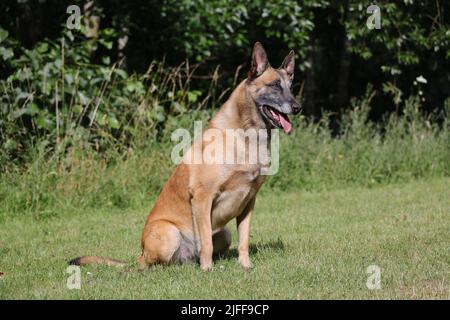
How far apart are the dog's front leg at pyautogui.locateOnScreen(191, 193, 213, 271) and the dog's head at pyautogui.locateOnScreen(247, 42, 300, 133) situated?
85 cm

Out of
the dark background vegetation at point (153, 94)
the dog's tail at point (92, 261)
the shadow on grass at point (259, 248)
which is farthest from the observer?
the dark background vegetation at point (153, 94)

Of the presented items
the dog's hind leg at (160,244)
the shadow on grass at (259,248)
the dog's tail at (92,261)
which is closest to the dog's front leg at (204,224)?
the dog's hind leg at (160,244)

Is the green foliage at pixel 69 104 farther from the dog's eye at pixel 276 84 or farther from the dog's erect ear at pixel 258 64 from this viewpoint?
the dog's eye at pixel 276 84

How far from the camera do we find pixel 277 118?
5.79m

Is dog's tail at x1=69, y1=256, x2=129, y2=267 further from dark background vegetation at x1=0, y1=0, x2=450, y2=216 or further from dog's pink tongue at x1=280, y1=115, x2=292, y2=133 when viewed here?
dark background vegetation at x1=0, y1=0, x2=450, y2=216

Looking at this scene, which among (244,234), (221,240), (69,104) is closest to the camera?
(244,234)

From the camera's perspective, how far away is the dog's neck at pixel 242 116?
19.1 feet

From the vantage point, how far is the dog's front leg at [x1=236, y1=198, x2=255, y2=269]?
19.3 feet

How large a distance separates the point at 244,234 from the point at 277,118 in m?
1.04

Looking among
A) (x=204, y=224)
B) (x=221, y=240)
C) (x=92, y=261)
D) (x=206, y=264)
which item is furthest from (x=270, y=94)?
(x=92, y=261)

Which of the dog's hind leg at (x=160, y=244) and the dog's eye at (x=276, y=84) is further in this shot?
the dog's eye at (x=276, y=84)

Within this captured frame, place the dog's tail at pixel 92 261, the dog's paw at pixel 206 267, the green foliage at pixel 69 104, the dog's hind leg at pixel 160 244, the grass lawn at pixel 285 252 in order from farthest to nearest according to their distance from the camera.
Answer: the green foliage at pixel 69 104 < the dog's tail at pixel 92 261 < the dog's hind leg at pixel 160 244 < the dog's paw at pixel 206 267 < the grass lawn at pixel 285 252

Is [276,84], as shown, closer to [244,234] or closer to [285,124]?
[285,124]

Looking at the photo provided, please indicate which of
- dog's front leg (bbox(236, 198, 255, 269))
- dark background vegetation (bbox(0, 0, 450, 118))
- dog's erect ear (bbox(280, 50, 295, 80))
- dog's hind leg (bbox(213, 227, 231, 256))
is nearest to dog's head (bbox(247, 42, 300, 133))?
dog's erect ear (bbox(280, 50, 295, 80))
